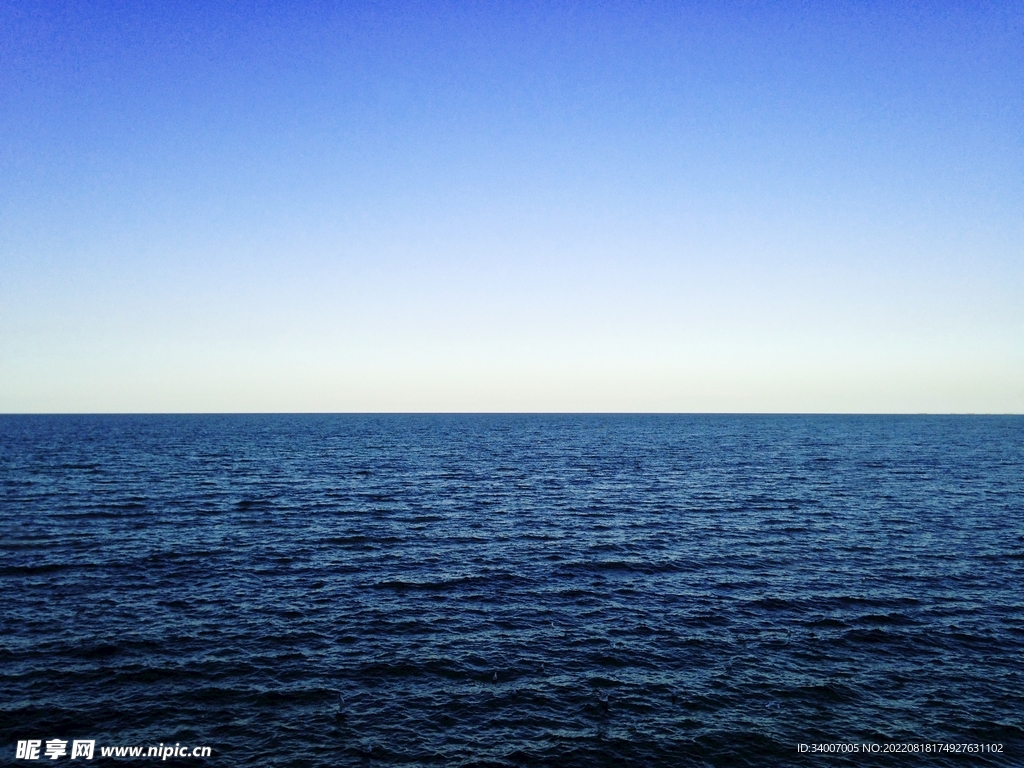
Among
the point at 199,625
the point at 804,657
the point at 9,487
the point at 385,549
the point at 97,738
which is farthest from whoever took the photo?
the point at 9,487

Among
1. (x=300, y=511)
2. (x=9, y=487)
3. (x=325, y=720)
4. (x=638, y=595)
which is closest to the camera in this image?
(x=325, y=720)

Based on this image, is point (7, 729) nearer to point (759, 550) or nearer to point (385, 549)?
point (385, 549)

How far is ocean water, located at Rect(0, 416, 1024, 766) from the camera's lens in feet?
65.4

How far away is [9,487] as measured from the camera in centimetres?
6456

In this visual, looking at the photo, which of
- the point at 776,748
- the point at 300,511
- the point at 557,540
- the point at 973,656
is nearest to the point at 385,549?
the point at 557,540

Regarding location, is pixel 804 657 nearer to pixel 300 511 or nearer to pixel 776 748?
pixel 776 748

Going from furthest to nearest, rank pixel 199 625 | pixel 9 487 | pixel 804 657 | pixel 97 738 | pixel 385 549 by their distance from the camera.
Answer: pixel 9 487 < pixel 385 549 < pixel 199 625 < pixel 804 657 < pixel 97 738

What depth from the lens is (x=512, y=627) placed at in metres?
28.5

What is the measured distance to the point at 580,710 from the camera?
69.9 ft

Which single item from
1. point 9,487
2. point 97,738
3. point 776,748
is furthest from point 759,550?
point 9,487

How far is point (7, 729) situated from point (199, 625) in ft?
29.0

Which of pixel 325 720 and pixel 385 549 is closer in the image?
pixel 325 720

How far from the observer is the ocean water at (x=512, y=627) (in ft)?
65.4

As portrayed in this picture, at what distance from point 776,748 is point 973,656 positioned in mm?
12715
